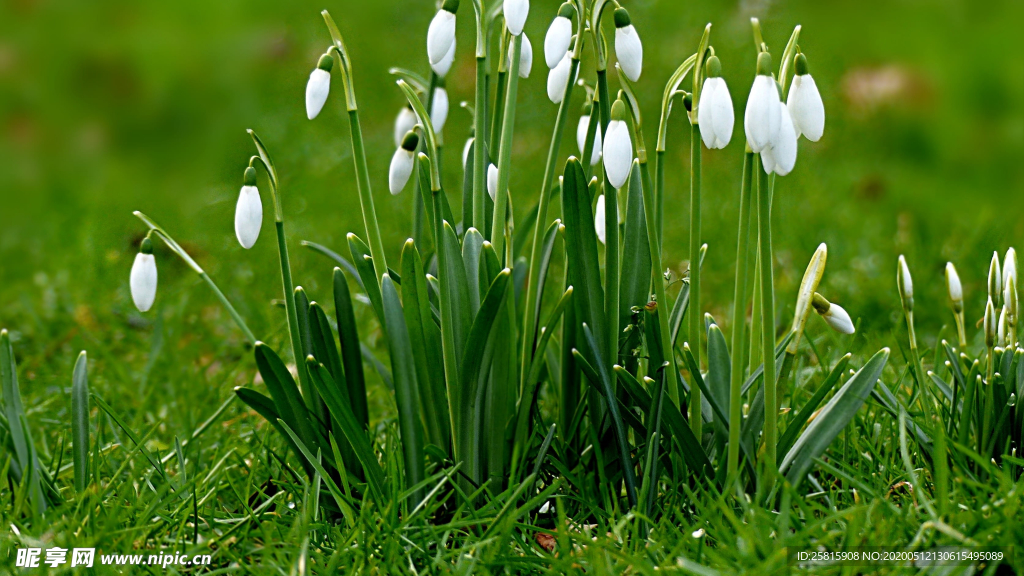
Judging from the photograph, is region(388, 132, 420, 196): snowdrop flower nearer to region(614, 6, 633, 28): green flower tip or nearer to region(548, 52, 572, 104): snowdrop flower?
region(548, 52, 572, 104): snowdrop flower

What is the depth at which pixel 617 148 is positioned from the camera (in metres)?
1.57

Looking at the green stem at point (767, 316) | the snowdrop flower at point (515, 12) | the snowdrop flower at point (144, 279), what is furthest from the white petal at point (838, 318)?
the snowdrop flower at point (144, 279)

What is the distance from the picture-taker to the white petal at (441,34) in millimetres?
1737

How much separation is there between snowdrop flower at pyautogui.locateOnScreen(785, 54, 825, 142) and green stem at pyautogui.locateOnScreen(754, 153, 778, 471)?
0.37 feet

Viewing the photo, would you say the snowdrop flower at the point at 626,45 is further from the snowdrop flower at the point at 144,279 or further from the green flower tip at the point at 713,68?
the snowdrop flower at the point at 144,279

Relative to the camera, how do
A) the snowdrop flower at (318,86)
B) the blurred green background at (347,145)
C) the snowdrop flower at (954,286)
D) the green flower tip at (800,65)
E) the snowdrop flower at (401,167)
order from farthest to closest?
the blurred green background at (347,145) < the snowdrop flower at (954,286) < the snowdrop flower at (401,167) < the snowdrop flower at (318,86) < the green flower tip at (800,65)

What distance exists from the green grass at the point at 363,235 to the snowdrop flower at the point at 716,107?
64cm

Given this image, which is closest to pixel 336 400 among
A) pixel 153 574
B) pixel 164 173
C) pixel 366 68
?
pixel 153 574

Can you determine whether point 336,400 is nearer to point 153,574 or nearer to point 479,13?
point 153,574

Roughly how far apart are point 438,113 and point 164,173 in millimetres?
3745

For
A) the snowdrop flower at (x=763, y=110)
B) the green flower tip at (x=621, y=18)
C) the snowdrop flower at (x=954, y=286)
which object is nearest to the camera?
the snowdrop flower at (x=763, y=110)

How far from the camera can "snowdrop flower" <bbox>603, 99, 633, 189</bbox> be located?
1573mm

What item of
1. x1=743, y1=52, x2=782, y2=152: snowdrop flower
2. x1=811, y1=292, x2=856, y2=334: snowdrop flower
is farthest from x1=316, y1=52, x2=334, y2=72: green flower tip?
x1=811, y1=292, x2=856, y2=334: snowdrop flower

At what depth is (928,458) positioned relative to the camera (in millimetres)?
1959
